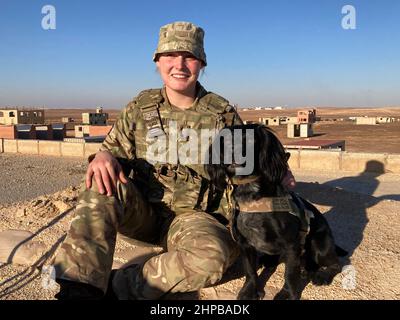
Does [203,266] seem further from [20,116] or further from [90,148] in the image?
[20,116]

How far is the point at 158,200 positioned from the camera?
3.20 metres

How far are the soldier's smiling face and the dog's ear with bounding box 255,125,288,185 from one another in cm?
74

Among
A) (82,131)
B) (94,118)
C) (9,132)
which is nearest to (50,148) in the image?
(9,132)

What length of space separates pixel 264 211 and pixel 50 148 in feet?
52.6

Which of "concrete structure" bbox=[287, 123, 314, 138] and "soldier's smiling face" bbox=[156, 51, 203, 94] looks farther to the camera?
"concrete structure" bbox=[287, 123, 314, 138]

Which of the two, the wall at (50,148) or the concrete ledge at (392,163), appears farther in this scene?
the wall at (50,148)

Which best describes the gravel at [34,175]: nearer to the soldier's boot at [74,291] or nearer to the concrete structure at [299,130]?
the soldier's boot at [74,291]

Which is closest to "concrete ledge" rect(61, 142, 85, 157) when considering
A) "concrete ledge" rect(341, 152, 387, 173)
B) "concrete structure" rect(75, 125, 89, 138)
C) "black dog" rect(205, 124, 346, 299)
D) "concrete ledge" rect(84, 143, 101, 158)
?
"concrete ledge" rect(84, 143, 101, 158)

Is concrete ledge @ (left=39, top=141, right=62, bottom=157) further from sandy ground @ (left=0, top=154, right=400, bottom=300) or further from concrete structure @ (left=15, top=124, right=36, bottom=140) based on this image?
sandy ground @ (left=0, top=154, right=400, bottom=300)

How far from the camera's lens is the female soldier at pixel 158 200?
7.94 feet

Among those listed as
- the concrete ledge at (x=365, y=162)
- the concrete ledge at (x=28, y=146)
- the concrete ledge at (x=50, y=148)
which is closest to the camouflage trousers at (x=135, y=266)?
the concrete ledge at (x=365, y=162)

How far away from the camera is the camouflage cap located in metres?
3.01

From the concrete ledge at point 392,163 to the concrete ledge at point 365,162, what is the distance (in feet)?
0.33
